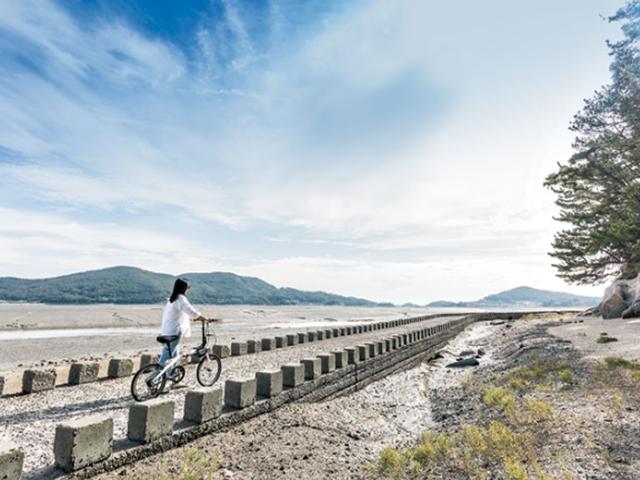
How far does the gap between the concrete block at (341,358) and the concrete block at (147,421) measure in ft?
18.7

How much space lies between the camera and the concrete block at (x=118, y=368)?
8637mm

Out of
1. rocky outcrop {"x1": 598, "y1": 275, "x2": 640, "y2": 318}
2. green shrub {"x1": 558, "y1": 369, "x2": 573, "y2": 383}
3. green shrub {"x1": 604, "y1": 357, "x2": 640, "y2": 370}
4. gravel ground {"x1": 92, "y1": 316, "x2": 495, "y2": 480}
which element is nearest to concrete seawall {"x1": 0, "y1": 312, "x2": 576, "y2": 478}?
gravel ground {"x1": 92, "y1": 316, "x2": 495, "y2": 480}

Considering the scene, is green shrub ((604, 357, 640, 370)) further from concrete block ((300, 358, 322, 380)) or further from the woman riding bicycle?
the woman riding bicycle

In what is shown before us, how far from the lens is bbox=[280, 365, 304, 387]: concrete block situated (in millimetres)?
7629

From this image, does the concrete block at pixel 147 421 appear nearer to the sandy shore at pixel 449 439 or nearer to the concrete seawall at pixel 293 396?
the concrete seawall at pixel 293 396

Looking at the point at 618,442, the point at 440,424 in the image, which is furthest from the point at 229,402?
the point at 618,442

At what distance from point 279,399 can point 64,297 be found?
154 metres

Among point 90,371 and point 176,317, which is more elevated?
point 176,317

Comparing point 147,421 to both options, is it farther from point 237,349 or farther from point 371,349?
point 371,349

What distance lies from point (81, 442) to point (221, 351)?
27.2 feet

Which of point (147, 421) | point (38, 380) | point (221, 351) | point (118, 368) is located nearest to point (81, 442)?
point (147, 421)

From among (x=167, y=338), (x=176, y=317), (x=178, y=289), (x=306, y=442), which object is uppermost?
(x=178, y=289)

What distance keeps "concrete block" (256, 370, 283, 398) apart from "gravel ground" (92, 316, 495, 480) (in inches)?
14.5

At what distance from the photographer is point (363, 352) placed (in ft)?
38.2
